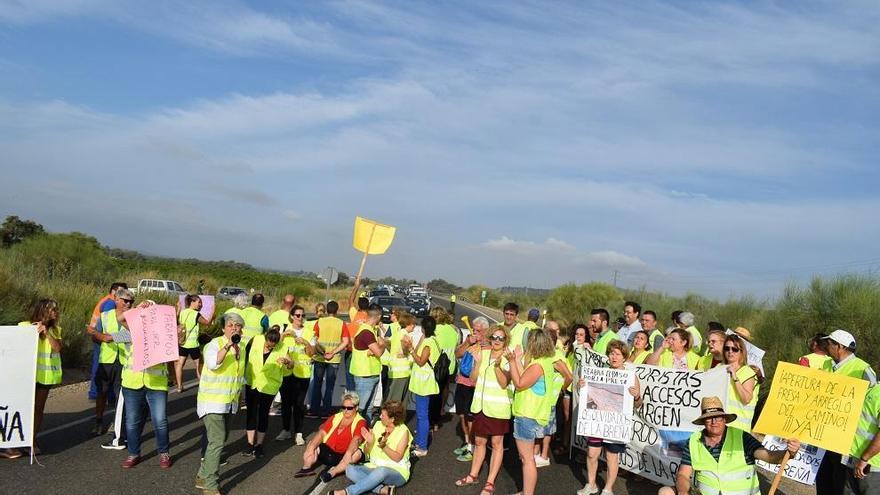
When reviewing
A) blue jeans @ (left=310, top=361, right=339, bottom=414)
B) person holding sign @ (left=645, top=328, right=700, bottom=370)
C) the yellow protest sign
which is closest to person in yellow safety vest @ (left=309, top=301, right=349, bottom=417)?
blue jeans @ (left=310, top=361, right=339, bottom=414)

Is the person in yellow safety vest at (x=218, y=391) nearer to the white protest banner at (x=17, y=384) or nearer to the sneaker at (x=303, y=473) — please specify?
the sneaker at (x=303, y=473)

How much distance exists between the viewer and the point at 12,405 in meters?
7.17

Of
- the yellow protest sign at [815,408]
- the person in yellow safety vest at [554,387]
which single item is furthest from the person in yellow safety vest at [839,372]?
the person in yellow safety vest at [554,387]

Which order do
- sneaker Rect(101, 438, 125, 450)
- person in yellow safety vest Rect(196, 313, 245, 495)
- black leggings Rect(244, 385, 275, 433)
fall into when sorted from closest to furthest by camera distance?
person in yellow safety vest Rect(196, 313, 245, 495)
sneaker Rect(101, 438, 125, 450)
black leggings Rect(244, 385, 275, 433)

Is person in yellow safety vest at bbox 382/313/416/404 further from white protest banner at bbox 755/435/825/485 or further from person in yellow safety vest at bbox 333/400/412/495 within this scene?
white protest banner at bbox 755/435/825/485

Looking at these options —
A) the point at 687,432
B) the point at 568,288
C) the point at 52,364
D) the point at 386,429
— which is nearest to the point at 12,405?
the point at 52,364

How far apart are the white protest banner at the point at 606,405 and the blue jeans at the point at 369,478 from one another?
213cm

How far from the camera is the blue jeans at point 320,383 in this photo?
10.0 meters

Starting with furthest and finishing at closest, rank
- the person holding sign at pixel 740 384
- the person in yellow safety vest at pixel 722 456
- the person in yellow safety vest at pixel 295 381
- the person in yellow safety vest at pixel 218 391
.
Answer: the person in yellow safety vest at pixel 295 381, the person in yellow safety vest at pixel 218 391, the person holding sign at pixel 740 384, the person in yellow safety vest at pixel 722 456

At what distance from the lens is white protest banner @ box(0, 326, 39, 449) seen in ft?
23.3

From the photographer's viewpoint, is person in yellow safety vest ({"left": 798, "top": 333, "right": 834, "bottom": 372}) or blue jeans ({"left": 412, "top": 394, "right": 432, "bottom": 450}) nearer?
person in yellow safety vest ({"left": 798, "top": 333, "right": 834, "bottom": 372})

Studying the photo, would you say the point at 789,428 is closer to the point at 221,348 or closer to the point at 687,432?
the point at 687,432

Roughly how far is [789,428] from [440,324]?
5.39 m

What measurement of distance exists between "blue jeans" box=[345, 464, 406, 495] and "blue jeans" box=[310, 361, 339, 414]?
3406mm
